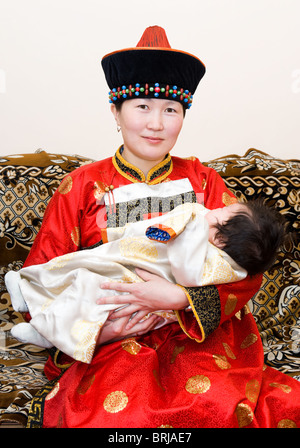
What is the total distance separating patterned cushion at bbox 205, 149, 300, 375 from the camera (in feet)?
6.27

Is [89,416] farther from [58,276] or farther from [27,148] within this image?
[27,148]

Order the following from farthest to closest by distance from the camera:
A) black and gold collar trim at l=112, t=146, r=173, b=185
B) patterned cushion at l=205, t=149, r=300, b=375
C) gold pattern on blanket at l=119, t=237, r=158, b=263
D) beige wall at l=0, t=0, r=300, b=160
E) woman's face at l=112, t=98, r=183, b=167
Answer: beige wall at l=0, t=0, r=300, b=160 < patterned cushion at l=205, t=149, r=300, b=375 < black and gold collar trim at l=112, t=146, r=173, b=185 < woman's face at l=112, t=98, r=183, b=167 < gold pattern on blanket at l=119, t=237, r=158, b=263

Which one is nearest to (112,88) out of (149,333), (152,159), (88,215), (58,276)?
(152,159)

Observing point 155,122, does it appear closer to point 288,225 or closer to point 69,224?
point 69,224

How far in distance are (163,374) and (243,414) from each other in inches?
9.3

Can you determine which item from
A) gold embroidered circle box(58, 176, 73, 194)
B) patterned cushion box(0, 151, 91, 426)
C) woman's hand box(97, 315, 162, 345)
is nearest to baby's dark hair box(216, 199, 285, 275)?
woman's hand box(97, 315, 162, 345)

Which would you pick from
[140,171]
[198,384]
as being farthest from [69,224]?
[198,384]

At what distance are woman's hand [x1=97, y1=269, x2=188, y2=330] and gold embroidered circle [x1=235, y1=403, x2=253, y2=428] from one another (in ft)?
0.92

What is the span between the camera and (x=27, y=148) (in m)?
2.25

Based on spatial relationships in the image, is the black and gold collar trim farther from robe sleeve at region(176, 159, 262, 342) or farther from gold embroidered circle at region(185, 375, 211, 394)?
gold embroidered circle at region(185, 375, 211, 394)

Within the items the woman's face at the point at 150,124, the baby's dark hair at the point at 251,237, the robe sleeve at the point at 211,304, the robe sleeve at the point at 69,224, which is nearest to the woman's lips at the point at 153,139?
the woman's face at the point at 150,124

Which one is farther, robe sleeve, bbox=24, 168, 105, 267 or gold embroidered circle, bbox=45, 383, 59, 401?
robe sleeve, bbox=24, 168, 105, 267

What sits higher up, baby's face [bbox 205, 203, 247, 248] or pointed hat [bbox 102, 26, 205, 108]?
pointed hat [bbox 102, 26, 205, 108]

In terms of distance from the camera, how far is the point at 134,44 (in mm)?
2195
